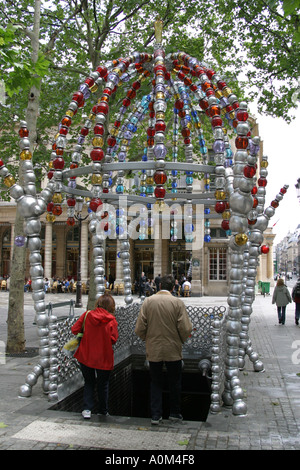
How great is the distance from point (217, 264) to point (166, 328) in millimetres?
27906

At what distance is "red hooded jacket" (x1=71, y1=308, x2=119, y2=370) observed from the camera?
5.56 meters

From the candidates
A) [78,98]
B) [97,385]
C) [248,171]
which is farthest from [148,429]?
[78,98]

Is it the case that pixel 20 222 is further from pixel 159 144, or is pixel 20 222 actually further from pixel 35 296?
pixel 159 144

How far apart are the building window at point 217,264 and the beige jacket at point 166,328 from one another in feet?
91.2

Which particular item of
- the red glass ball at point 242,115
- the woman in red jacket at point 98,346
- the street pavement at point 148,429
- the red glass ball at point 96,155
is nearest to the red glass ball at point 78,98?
the red glass ball at point 96,155

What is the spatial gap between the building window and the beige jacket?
27.8 metres

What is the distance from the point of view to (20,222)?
988 centimetres

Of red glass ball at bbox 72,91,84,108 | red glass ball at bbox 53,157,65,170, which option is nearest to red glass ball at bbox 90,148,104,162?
red glass ball at bbox 53,157,65,170

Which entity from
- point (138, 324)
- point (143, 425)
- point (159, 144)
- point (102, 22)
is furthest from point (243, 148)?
point (102, 22)

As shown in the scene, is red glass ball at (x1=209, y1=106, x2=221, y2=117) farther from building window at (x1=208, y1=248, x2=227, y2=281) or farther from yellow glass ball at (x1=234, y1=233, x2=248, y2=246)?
building window at (x1=208, y1=248, x2=227, y2=281)

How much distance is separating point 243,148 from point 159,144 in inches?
47.4

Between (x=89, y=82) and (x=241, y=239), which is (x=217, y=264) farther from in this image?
(x=241, y=239)

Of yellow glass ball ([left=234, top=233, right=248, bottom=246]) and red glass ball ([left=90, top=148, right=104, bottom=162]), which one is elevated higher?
red glass ball ([left=90, top=148, right=104, bottom=162])

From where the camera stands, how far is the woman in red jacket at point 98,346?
5.57 m
